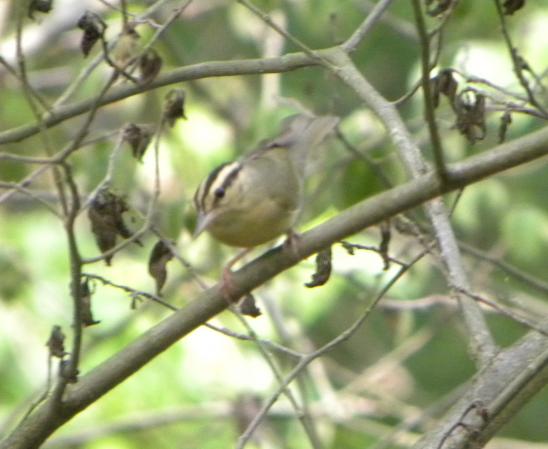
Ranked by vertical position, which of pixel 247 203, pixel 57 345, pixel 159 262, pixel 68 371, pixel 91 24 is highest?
pixel 91 24

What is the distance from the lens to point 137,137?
3535mm

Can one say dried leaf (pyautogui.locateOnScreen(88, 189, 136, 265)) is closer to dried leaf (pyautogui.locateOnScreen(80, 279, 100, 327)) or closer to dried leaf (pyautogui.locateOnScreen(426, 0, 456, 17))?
dried leaf (pyautogui.locateOnScreen(80, 279, 100, 327))

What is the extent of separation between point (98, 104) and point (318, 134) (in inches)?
52.5

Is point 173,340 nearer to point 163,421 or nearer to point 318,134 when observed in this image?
point 318,134

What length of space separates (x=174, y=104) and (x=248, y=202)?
0.49 meters

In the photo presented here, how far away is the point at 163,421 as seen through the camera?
650 cm

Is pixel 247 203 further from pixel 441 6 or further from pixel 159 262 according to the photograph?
pixel 441 6

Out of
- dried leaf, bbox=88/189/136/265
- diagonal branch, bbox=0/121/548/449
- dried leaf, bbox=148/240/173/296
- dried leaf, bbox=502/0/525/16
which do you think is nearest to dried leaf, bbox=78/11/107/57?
dried leaf, bbox=88/189/136/265

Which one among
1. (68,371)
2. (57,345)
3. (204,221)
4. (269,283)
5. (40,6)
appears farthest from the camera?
(269,283)

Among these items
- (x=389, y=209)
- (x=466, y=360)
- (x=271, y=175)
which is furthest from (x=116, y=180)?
(x=466, y=360)

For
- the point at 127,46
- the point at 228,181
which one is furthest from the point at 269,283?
the point at 127,46

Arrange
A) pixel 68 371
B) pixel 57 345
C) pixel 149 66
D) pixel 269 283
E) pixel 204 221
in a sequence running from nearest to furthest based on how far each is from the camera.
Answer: pixel 68 371
pixel 57 345
pixel 149 66
pixel 204 221
pixel 269 283

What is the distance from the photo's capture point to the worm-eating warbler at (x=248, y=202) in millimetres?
3863

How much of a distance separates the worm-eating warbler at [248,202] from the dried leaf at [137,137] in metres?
0.38
